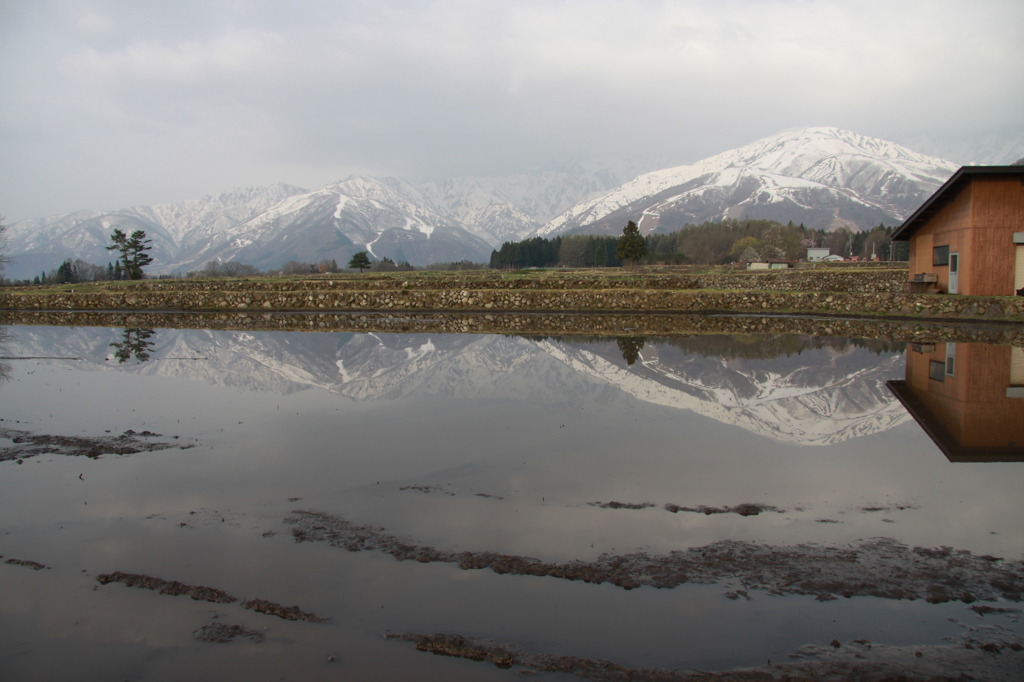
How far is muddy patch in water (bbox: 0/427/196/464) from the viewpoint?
33.0ft

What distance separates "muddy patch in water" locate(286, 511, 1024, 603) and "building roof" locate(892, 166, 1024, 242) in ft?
87.9

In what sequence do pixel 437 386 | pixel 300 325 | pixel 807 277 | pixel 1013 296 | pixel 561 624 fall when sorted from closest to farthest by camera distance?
pixel 561 624, pixel 437 386, pixel 1013 296, pixel 300 325, pixel 807 277

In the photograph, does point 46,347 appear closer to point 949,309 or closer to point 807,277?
point 949,309

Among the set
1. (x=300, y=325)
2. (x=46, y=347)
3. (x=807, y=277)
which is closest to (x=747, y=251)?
(x=807, y=277)

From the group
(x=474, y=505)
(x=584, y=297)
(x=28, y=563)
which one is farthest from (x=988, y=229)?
(x=28, y=563)

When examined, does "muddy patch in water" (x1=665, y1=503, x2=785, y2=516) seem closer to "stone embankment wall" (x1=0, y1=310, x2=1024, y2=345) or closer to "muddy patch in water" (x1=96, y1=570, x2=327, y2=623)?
"muddy patch in water" (x1=96, y1=570, x2=327, y2=623)

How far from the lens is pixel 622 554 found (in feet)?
21.0

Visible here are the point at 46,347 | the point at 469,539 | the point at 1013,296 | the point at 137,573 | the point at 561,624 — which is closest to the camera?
the point at 561,624

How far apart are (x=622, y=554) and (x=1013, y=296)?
1203 inches

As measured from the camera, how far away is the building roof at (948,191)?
2942 centimetres

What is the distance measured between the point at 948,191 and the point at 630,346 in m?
20.6

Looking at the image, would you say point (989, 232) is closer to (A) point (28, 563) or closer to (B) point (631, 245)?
(A) point (28, 563)

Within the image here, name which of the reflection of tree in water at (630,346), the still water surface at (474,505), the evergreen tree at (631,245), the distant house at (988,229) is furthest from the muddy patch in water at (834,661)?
the evergreen tree at (631,245)

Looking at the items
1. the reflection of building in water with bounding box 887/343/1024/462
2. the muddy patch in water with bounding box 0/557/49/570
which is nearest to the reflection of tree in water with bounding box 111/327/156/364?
the muddy patch in water with bounding box 0/557/49/570
